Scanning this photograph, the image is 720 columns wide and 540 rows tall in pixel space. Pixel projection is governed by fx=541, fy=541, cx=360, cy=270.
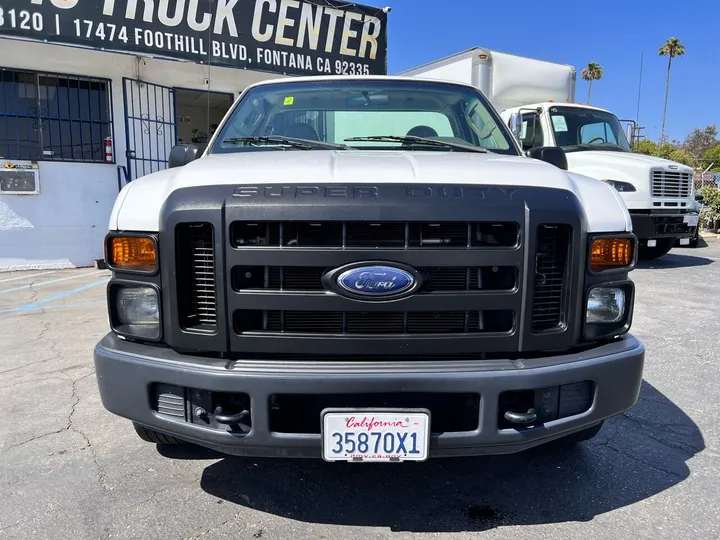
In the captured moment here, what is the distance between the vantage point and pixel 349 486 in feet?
8.25

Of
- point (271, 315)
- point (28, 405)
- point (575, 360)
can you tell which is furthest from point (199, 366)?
point (28, 405)

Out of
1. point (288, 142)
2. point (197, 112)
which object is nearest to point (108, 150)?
point (197, 112)

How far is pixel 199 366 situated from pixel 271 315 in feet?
1.06

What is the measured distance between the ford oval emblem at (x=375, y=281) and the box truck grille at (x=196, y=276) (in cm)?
49

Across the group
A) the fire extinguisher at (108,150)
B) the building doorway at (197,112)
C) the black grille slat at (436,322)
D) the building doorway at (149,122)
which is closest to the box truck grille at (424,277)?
the black grille slat at (436,322)

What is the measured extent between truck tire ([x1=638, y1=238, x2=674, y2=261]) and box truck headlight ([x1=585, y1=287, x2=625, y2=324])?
7.99 m

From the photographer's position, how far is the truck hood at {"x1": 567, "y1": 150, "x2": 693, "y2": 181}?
8.34 m

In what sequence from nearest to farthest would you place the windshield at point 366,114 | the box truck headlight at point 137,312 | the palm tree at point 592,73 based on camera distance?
the box truck headlight at point 137,312 → the windshield at point 366,114 → the palm tree at point 592,73

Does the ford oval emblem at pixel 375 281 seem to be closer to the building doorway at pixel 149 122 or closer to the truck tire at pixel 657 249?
the building doorway at pixel 149 122

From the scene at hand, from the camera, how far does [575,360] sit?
2.08 metres

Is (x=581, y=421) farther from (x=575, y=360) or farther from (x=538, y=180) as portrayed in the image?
(x=538, y=180)

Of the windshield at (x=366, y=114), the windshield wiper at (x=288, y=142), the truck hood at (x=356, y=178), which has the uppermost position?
→ the windshield at (x=366, y=114)

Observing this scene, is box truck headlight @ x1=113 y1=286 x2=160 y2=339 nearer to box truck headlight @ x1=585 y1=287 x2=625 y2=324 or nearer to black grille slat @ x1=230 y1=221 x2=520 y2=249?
black grille slat @ x1=230 y1=221 x2=520 y2=249

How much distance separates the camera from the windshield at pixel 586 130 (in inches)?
347
